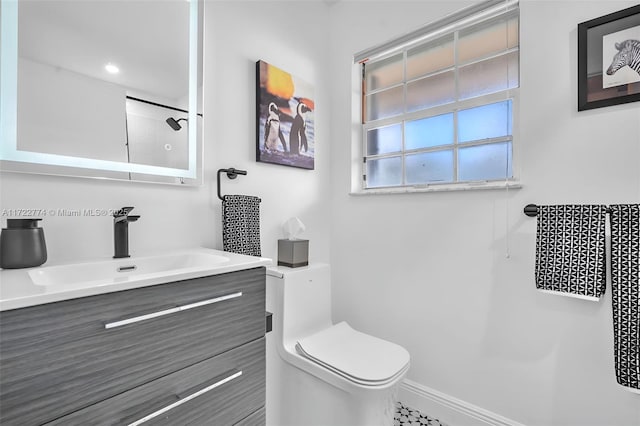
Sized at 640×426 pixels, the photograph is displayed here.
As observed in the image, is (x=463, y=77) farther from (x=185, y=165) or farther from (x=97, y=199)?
(x=97, y=199)

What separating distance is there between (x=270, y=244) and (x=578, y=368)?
1.56m

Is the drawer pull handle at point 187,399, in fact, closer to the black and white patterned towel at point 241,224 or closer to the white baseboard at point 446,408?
the black and white patterned towel at point 241,224

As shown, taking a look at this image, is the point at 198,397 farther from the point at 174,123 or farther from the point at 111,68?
the point at 111,68

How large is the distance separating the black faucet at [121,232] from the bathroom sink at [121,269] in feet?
0.15

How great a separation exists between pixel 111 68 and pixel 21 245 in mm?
731

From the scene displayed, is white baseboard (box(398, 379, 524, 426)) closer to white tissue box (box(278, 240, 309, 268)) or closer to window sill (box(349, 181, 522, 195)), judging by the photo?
white tissue box (box(278, 240, 309, 268))

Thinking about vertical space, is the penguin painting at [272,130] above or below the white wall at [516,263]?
above

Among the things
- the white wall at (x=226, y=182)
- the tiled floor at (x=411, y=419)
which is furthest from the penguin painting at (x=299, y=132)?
the tiled floor at (x=411, y=419)

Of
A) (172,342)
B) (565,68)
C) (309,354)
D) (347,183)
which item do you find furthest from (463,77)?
(172,342)

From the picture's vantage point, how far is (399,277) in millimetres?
1802

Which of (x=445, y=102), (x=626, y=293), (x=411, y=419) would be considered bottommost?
(x=411, y=419)

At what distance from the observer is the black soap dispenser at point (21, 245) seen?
86 cm

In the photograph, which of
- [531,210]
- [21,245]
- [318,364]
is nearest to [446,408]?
[318,364]

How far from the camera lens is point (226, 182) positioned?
60.0 inches
